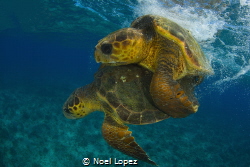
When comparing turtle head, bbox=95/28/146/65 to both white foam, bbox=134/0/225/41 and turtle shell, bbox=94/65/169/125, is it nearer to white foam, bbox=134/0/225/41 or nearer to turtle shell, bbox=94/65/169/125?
turtle shell, bbox=94/65/169/125

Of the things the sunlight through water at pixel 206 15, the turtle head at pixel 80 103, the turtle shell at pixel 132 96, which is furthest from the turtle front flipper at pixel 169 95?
the sunlight through water at pixel 206 15

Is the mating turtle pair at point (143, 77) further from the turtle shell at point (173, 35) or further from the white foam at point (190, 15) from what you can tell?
the white foam at point (190, 15)

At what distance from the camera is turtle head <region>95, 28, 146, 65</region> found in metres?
2.52

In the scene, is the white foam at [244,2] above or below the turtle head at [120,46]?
above

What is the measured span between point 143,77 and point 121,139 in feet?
3.88

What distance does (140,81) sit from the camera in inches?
122

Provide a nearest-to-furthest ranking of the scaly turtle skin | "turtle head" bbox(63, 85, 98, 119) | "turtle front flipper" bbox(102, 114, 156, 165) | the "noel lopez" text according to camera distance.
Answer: "turtle front flipper" bbox(102, 114, 156, 165) → the scaly turtle skin → "turtle head" bbox(63, 85, 98, 119) → the "noel lopez" text

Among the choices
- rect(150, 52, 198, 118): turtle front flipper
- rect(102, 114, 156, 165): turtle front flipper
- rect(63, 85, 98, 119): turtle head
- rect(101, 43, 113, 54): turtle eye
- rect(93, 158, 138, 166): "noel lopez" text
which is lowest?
rect(93, 158, 138, 166): "noel lopez" text

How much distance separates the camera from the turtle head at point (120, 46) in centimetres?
252

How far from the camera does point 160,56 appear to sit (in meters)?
2.72

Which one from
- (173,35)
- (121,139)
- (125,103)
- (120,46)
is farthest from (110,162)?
(173,35)

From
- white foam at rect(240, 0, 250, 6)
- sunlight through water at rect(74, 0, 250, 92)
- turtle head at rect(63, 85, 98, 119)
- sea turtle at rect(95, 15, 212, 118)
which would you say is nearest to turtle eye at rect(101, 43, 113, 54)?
sea turtle at rect(95, 15, 212, 118)

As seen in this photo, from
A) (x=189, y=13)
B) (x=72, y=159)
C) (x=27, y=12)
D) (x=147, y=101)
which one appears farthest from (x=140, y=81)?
(x=27, y=12)

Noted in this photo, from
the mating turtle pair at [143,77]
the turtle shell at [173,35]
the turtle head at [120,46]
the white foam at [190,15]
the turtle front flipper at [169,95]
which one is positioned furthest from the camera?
the white foam at [190,15]
